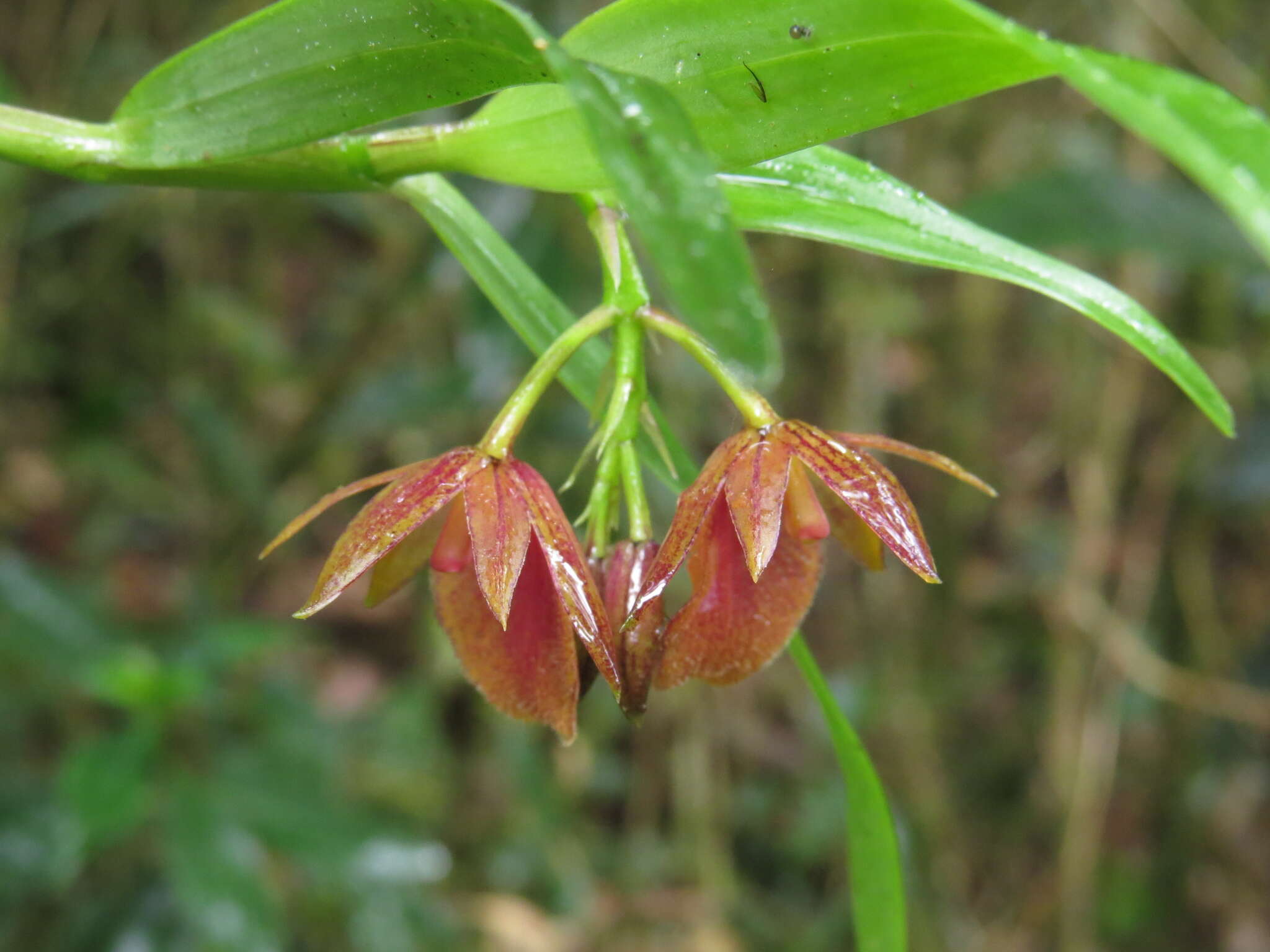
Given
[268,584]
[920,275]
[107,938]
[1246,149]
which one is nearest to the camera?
[1246,149]

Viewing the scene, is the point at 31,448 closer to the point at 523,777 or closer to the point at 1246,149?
the point at 523,777

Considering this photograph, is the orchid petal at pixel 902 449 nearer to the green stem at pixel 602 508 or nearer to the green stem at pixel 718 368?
the green stem at pixel 718 368

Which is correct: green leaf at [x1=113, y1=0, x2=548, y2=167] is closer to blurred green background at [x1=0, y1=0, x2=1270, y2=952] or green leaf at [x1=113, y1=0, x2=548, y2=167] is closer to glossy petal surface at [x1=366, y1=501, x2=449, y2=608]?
glossy petal surface at [x1=366, y1=501, x2=449, y2=608]

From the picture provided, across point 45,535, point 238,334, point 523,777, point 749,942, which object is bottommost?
point 749,942

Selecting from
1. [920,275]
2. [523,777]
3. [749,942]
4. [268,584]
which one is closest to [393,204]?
[268,584]

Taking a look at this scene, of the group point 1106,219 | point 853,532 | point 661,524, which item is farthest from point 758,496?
point 1106,219

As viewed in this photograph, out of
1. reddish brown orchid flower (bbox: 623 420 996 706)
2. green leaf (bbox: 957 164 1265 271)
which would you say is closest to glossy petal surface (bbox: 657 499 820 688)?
reddish brown orchid flower (bbox: 623 420 996 706)

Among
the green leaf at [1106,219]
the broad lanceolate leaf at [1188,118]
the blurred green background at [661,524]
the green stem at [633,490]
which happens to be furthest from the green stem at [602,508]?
the green leaf at [1106,219]
